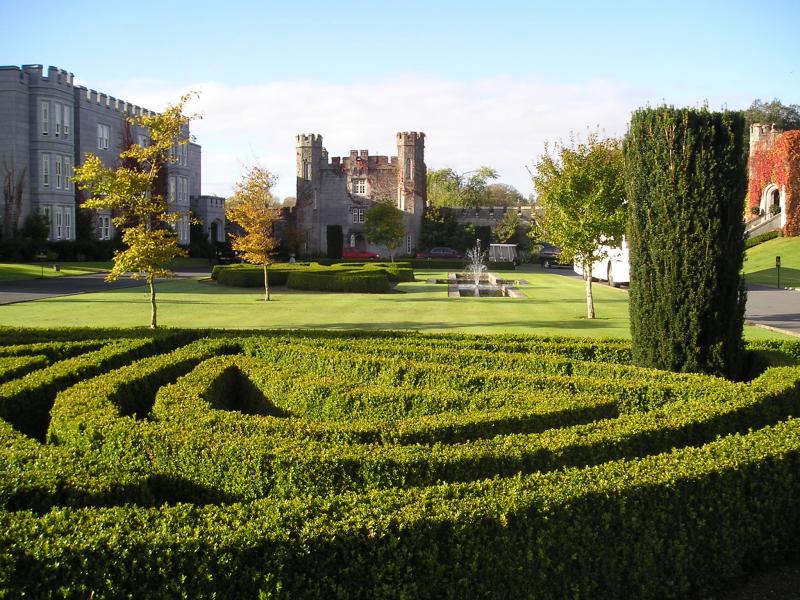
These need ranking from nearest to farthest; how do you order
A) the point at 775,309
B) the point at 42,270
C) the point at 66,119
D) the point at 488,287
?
1. the point at 775,309
2. the point at 488,287
3. the point at 42,270
4. the point at 66,119

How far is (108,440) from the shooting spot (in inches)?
241

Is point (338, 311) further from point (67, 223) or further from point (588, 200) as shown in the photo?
point (67, 223)

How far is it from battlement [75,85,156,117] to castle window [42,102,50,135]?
2.94 m

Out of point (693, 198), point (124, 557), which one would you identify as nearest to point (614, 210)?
point (693, 198)

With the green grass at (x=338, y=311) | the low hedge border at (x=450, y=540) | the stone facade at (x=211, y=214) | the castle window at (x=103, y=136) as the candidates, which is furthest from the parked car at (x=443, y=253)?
the low hedge border at (x=450, y=540)

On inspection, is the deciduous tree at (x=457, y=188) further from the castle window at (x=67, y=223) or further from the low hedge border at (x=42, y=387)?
the low hedge border at (x=42, y=387)

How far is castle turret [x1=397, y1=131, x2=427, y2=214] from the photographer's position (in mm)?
62781

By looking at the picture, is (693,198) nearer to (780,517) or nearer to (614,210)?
(780,517)

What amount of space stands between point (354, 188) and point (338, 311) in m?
43.6

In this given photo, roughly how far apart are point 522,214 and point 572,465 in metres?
61.2

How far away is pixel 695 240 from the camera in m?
9.41

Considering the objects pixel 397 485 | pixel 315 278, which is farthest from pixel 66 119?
pixel 397 485

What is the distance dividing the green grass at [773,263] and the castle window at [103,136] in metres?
38.9

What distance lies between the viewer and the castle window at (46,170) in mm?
43438
